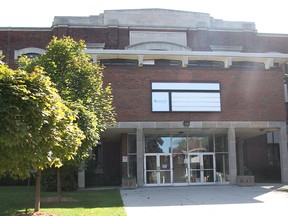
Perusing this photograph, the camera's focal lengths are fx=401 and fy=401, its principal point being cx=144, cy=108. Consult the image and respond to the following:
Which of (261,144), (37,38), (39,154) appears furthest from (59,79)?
(261,144)

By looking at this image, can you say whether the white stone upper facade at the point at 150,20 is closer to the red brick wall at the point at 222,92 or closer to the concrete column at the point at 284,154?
the red brick wall at the point at 222,92

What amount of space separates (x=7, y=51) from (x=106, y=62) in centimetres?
946

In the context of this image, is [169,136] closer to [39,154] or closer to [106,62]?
[106,62]

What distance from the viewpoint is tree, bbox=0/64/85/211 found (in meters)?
8.29

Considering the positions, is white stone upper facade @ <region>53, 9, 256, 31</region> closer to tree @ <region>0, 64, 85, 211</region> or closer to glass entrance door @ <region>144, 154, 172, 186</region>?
glass entrance door @ <region>144, 154, 172, 186</region>

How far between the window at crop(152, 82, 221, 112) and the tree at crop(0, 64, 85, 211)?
1618cm

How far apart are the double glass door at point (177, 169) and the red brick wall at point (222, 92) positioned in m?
3.07

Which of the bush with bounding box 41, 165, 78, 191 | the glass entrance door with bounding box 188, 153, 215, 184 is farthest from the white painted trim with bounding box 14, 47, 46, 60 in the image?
the glass entrance door with bounding box 188, 153, 215, 184

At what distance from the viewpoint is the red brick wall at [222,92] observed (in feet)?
84.2

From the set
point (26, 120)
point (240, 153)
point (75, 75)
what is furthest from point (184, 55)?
point (26, 120)

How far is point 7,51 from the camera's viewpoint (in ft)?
110

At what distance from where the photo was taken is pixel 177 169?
27.2 meters

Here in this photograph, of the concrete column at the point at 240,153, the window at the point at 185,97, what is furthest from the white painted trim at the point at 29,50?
the concrete column at the point at 240,153

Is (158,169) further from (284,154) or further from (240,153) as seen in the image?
(284,154)
